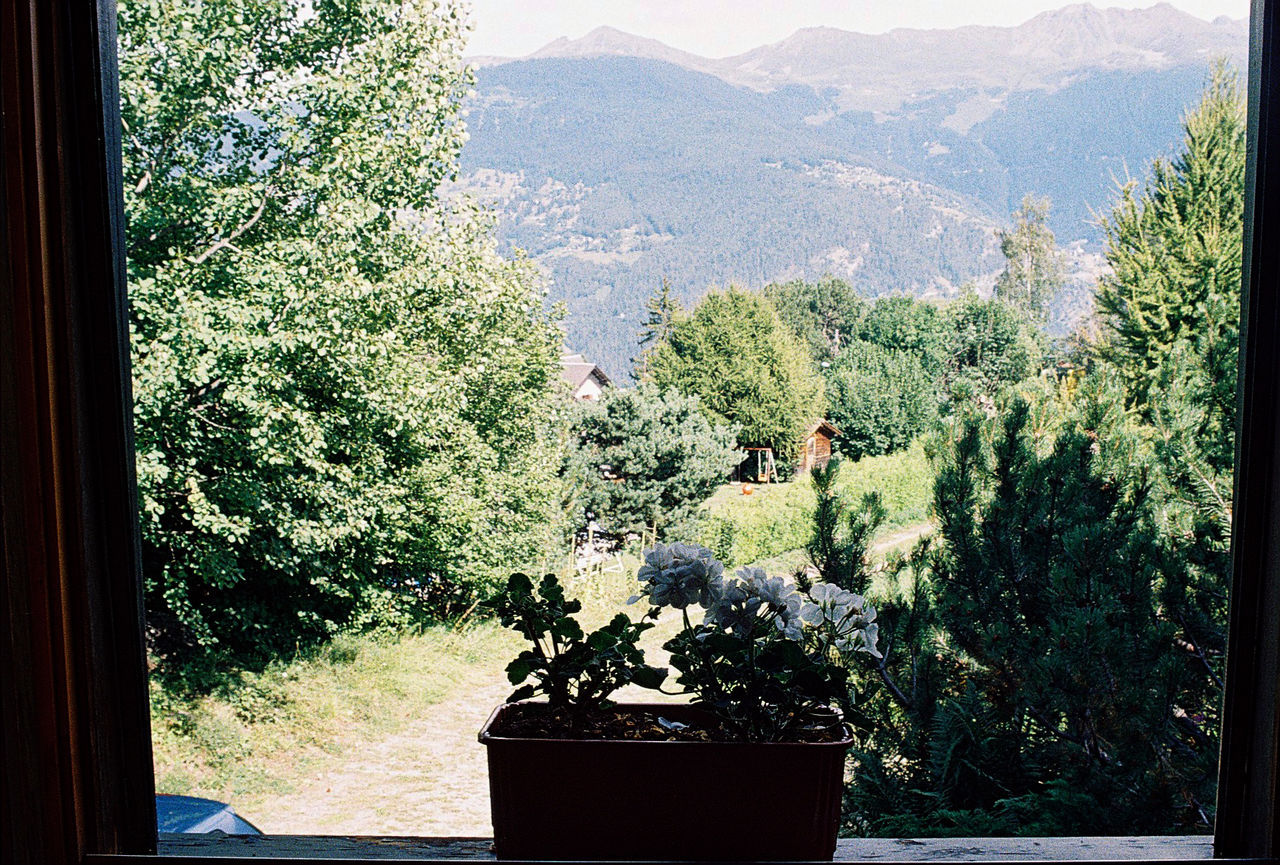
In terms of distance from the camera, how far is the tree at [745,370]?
4.16 meters

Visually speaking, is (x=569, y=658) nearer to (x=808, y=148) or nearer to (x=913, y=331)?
(x=913, y=331)

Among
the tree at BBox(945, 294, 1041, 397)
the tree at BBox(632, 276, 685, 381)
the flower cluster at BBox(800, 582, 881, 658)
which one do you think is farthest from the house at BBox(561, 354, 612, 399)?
the flower cluster at BBox(800, 582, 881, 658)

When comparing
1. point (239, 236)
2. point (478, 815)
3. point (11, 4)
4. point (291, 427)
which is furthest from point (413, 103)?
point (11, 4)

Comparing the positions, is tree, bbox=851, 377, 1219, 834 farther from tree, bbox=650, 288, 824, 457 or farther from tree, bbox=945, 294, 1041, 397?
tree, bbox=945, 294, 1041, 397

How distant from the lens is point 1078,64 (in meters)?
5.21

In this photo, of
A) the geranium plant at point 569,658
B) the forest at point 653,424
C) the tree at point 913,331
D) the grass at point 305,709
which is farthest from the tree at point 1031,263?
the geranium plant at point 569,658

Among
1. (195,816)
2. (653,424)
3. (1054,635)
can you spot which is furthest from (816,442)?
(195,816)

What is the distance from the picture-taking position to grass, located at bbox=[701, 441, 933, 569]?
149 inches

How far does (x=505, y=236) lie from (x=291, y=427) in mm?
1614

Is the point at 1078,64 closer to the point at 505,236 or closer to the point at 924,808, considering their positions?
the point at 505,236

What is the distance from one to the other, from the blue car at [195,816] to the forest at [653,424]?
867mm

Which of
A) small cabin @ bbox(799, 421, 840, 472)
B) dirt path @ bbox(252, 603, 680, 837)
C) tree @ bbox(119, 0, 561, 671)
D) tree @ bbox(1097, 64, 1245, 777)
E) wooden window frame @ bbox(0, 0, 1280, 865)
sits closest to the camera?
wooden window frame @ bbox(0, 0, 1280, 865)

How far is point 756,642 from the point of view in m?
0.61

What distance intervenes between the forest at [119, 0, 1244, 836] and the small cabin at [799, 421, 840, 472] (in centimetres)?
5
